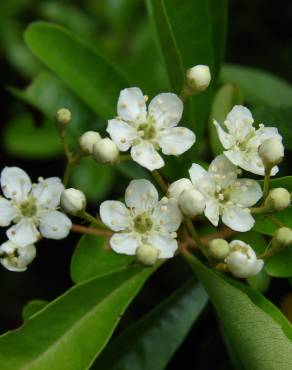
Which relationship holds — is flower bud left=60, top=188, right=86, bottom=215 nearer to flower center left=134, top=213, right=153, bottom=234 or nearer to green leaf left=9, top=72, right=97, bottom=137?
flower center left=134, top=213, right=153, bottom=234

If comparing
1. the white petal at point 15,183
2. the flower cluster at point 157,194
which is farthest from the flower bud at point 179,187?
the white petal at point 15,183

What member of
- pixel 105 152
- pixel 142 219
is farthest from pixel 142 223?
pixel 105 152

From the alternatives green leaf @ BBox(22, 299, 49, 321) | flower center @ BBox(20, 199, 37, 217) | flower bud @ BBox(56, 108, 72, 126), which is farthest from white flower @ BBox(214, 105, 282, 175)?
green leaf @ BBox(22, 299, 49, 321)

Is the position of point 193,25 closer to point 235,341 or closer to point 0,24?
point 235,341

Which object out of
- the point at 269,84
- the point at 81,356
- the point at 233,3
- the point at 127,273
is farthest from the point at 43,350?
the point at 233,3

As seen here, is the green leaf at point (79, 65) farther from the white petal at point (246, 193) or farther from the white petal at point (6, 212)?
the white petal at point (246, 193)

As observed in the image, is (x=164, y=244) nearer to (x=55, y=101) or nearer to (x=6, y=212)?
(x=6, y=212)

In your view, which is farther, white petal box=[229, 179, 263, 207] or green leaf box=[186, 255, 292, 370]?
white petal box=[229, 179, 263, 207]
